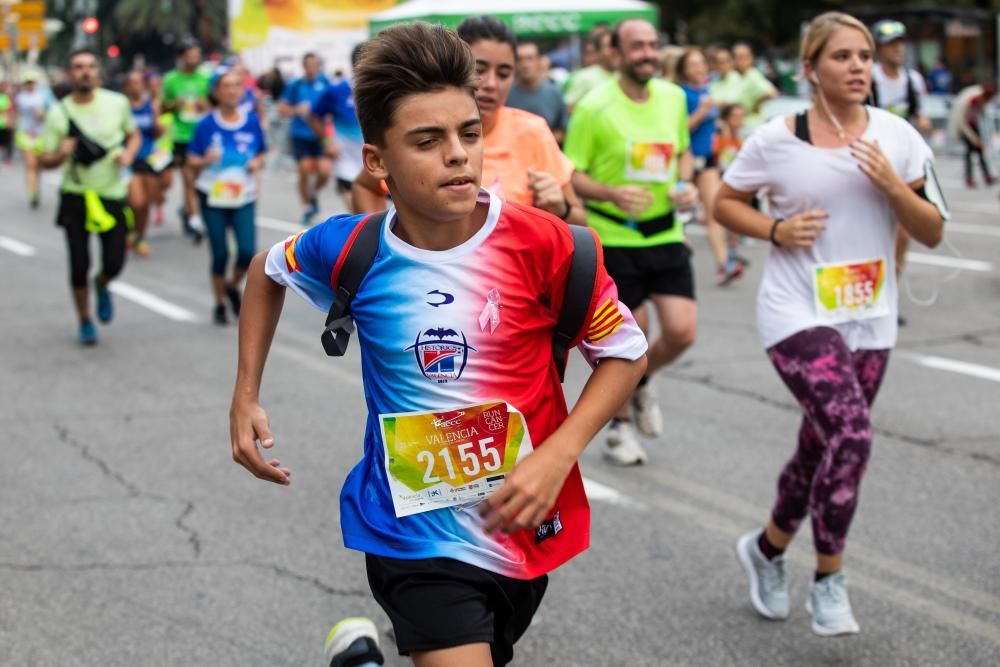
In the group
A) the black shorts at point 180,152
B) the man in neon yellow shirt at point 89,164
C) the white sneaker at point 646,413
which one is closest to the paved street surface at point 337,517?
the white sneaker at point 646,413

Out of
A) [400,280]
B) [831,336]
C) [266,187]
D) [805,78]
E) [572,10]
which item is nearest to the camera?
[400,280]

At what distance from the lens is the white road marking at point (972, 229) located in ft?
47.5

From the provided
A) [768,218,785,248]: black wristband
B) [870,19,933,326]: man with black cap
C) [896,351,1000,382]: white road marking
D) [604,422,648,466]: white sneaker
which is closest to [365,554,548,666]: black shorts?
[768,218,785,248]: black wristband

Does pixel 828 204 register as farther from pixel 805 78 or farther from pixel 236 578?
pixel 236 578

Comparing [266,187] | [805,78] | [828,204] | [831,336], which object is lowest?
[266,187]

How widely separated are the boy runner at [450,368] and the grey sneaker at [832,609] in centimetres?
151

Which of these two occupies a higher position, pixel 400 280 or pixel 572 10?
pixel 400 280

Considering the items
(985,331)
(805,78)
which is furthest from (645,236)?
(985,331)

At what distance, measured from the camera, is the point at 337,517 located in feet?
19.1

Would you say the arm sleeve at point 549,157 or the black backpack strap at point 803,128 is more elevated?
the black backpack strap at point 803,128

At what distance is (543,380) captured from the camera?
311 centimetres

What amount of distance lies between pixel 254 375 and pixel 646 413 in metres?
3.71

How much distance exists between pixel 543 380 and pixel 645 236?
11.2ft

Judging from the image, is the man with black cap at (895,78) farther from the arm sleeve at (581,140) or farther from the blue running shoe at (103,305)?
the blue running shoe at (103,305)
